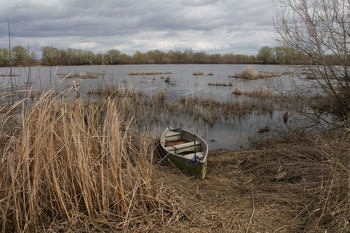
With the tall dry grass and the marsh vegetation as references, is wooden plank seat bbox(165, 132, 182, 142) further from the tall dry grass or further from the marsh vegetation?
the tall dry grass

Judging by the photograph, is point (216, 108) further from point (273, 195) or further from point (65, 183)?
point (65, 183)

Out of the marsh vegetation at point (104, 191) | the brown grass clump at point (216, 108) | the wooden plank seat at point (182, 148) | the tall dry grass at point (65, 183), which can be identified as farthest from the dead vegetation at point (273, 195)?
the brown grass clump at point (216, 108)

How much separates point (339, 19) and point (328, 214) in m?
5.83

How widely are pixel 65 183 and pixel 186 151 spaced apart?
4.43m

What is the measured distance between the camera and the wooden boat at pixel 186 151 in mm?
5511

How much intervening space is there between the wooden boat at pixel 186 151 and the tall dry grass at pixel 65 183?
866 millimetres

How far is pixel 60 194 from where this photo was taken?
2625 millimetres

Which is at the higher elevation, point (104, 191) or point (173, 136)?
point (104, 191)

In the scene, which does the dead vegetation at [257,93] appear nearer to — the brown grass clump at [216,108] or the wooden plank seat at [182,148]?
the brown grass clump at [216,108]

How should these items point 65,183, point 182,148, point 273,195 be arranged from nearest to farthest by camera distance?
point 65,183, point 273,195, point 182,148

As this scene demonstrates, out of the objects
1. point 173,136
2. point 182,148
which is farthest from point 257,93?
→ point 182,148

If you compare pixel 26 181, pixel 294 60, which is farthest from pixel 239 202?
pixel 294 60

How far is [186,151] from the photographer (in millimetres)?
6918

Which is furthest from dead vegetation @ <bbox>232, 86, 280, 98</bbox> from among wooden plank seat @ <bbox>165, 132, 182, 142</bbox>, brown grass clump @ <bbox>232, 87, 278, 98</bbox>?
wooden plank seat @ <bbox>165, 132, 182, 142</bbox>
